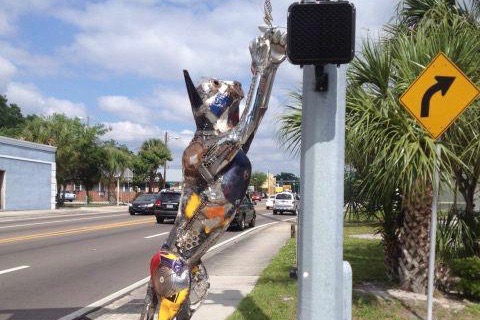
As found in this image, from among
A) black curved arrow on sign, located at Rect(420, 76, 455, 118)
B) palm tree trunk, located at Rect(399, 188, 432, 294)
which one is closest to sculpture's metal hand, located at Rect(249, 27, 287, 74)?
black curved arrow on sign, located at Rect(420, 76, 455, 118)

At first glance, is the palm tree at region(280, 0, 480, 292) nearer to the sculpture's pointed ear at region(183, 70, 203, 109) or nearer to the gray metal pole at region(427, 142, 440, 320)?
the gray metal pole at region(427, 142, 440, 320)

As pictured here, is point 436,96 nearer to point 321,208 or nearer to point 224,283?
point 321,208

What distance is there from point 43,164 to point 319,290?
3810 cm

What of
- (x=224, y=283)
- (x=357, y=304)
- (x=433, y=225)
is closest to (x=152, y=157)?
(x=224, y=283)

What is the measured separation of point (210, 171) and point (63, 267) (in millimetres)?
8404

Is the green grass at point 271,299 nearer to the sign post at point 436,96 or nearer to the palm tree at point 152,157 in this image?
the sign post at point 436,96

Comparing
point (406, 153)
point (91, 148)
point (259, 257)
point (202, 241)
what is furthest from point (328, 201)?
point (91, 148)

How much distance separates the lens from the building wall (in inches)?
1387

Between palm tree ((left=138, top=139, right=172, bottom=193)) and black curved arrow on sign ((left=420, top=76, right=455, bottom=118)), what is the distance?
57396 mm

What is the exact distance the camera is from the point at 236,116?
4.43m

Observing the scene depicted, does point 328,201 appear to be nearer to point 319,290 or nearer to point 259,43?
point 319,290

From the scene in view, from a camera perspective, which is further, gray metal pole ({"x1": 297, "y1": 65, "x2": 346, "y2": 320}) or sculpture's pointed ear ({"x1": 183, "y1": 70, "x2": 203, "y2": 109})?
sculpture's pointed ear ({"x1": 183, "y1": 70, "x2": 203, "y2": 109})

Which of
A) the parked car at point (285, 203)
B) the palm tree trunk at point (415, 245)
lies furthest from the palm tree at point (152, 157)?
the palm tree trunk at point (415, 245)

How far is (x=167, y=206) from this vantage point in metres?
25.5
